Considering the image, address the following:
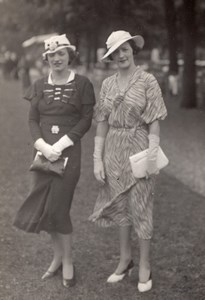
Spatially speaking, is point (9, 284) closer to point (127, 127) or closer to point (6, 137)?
point (127, 127)

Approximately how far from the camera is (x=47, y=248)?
5.89 m

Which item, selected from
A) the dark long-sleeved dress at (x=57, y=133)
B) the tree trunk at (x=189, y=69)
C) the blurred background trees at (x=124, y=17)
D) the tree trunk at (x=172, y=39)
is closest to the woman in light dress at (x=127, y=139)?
the dark long-sleeved dress at (x=57, y=133)

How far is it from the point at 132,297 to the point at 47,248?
4.66 ft

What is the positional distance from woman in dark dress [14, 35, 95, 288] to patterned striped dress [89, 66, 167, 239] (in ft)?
0.67

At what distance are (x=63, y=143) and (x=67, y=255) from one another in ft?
3.02

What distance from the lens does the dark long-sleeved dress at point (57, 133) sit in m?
4.84

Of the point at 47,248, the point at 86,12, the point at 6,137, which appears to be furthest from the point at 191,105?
the point at 47,248

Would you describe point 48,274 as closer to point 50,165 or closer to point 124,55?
point 50,165

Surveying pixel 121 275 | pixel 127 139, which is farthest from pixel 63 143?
pixel 121 275

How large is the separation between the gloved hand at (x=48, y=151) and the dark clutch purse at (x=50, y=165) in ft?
0.14

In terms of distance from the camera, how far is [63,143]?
479cm

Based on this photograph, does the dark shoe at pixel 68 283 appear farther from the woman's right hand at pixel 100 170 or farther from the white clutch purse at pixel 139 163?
the white clutch purse at pixel 139 163

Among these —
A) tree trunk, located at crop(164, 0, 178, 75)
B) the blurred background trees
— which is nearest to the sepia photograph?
the blurred background trees

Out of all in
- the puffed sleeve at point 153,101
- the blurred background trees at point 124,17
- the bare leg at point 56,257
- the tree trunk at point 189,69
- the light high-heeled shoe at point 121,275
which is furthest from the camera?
the tree trunk at point 189,69
